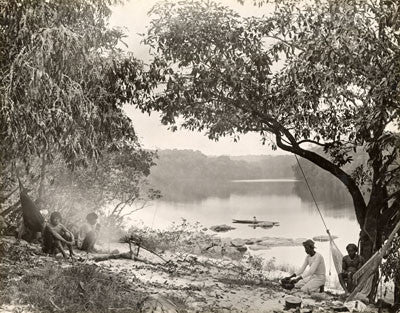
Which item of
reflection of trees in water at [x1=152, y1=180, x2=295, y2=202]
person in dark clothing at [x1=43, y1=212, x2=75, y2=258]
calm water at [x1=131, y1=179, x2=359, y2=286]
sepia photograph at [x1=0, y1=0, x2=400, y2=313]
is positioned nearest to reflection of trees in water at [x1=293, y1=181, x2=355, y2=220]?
calm water at [x1=131, y1=179, x2=359, y2=286]

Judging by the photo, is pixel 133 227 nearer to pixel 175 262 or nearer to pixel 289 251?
pixel 175 262

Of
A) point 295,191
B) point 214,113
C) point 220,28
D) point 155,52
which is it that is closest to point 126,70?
point 155,52

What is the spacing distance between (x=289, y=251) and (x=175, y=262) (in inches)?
260

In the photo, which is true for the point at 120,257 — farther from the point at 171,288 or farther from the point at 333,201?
the point at 333,201

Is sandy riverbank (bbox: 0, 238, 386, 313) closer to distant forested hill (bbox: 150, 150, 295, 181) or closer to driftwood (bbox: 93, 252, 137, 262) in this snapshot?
driftwood (bbox: 93, 252, 137, 262)

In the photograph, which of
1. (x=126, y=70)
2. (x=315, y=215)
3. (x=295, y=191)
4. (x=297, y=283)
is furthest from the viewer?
(x=295, y=191)

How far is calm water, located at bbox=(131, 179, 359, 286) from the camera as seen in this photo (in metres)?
11.9

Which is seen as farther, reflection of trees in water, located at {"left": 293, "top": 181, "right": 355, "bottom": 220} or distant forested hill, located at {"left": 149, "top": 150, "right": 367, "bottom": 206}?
reflection of trees in water, located at {"left": 293, "top": 181, "right": 355, "bottom": 220}

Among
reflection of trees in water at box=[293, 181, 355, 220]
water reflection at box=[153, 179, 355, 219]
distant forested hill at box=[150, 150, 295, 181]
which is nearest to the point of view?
distant forested hill at box=[150, 150, 295, 181]

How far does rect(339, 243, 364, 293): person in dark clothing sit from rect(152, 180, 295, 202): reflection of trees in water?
16.7 ft

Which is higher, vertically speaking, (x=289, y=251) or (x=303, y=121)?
(x=303, y=121)

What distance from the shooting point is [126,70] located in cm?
519

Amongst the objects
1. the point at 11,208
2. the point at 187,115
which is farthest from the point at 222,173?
the point at 11,208

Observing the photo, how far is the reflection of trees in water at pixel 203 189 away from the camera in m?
11.3
